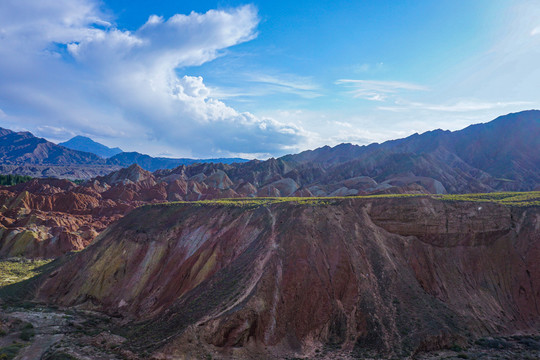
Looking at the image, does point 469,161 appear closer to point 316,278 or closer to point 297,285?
point 316,278

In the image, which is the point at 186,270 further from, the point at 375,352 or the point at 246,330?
the point at 375,352

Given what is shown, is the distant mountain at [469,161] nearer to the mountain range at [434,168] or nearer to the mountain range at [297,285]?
the mountain range at [434,168]

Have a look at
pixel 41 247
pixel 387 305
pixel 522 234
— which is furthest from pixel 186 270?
pixel 41 247

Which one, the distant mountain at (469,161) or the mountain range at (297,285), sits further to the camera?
the distant mountain at (469,161)

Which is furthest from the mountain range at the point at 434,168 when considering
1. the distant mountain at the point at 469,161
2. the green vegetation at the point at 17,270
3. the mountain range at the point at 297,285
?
the green vegetation at the point at 17,270

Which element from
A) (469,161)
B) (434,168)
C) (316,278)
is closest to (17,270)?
(316,278)

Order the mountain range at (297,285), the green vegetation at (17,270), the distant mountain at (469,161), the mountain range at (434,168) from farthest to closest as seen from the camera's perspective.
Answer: the distant mountain at (469,161) < the mountain range at (434,168) < the green vegetation at (17,270) < the mountain range at (297,285)

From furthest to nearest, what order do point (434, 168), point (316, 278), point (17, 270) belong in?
point (434, 168) → point (17, 270) → point (316, 278)

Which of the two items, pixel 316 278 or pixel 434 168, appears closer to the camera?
pixel 316 278
